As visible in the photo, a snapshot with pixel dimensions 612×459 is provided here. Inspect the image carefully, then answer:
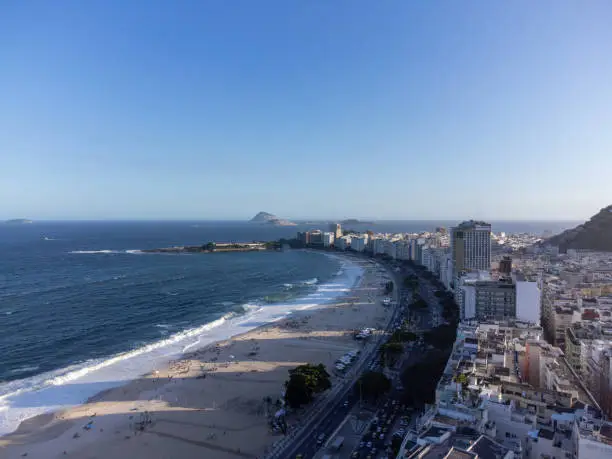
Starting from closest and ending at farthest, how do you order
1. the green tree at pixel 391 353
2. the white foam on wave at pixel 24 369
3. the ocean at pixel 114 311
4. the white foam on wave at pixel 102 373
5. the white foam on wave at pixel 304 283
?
1. the white foam on wave at pixel 102 373
2. the ocean at pixel 114 311
3. the white foam on wave at pixel 24 369
4. the green tree at pixel 391 353
5. the white foam on wave at pixel 304 283

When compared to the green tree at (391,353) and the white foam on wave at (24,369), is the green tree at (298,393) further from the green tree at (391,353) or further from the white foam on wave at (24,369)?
the white foam on wave at (24,369)

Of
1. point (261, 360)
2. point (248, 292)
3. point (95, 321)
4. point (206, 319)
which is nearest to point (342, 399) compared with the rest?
point (261, 360)

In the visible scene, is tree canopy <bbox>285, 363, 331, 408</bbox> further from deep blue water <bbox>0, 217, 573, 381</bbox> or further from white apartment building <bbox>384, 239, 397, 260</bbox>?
white apartment building <bbox>384, 239, 397, 260</bbox>

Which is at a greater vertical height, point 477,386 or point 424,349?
point 477,386

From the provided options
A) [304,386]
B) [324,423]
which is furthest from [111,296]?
[324,423]

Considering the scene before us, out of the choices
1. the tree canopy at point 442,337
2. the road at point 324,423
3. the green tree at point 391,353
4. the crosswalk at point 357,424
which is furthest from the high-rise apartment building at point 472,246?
the crosswalk at point 357,424

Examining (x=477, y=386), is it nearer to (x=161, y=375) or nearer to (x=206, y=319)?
(x=161, y=375)

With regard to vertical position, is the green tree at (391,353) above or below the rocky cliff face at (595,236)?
below
